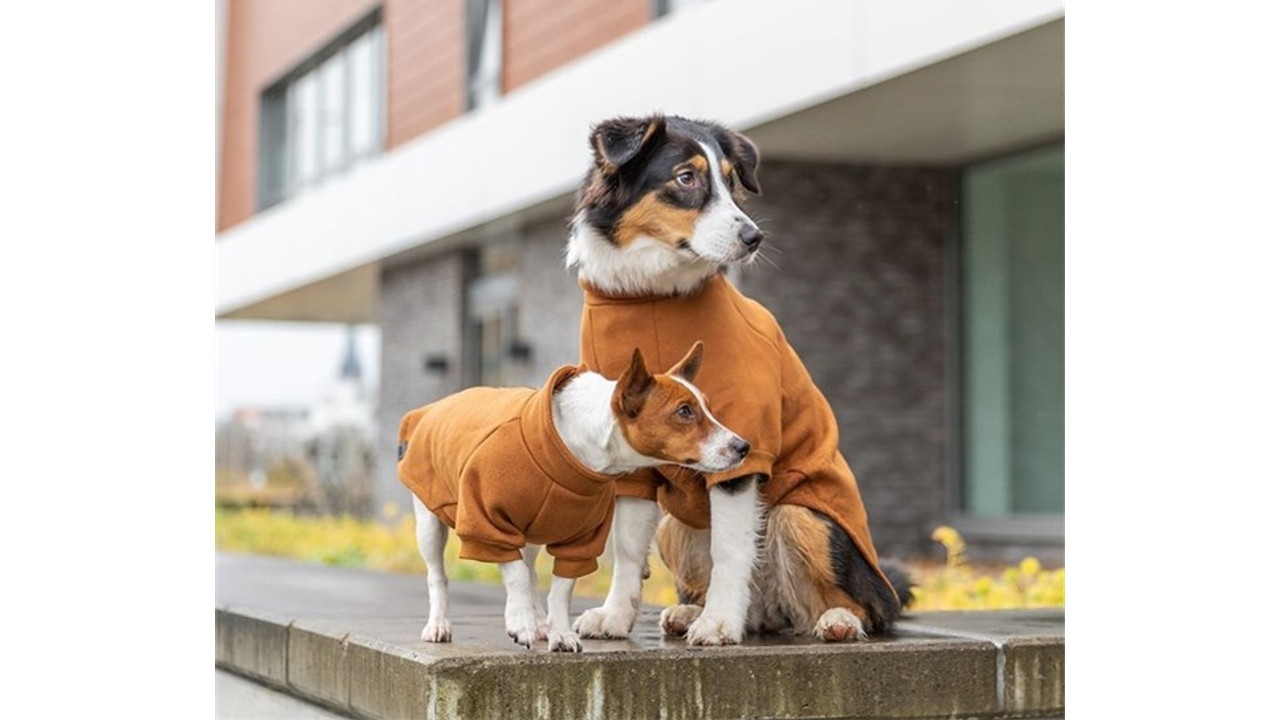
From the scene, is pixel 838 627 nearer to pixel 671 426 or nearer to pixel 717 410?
pixel 717 410

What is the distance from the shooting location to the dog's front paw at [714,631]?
3689 millimetres

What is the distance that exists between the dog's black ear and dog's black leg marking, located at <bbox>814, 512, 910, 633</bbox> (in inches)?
29.6

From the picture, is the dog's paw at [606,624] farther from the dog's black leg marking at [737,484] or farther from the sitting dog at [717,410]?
the dog's black leg marking at [737,484]

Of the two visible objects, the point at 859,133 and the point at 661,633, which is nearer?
the point at 661,633

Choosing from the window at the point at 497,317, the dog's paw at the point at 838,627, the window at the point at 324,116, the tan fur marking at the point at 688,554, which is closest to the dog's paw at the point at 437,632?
the tan fur marking at the point at 688,554

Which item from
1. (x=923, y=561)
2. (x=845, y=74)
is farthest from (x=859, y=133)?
(x=923, y=561)

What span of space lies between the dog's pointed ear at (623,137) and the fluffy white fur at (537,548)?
43 cm

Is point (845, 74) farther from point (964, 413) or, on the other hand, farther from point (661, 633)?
point (661, 633)

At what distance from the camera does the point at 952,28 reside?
285 inches

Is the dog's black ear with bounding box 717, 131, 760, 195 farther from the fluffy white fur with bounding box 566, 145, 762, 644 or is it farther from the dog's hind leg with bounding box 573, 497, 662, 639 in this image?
the dog's hind leg with bounding box 573, 497, 662, 639
